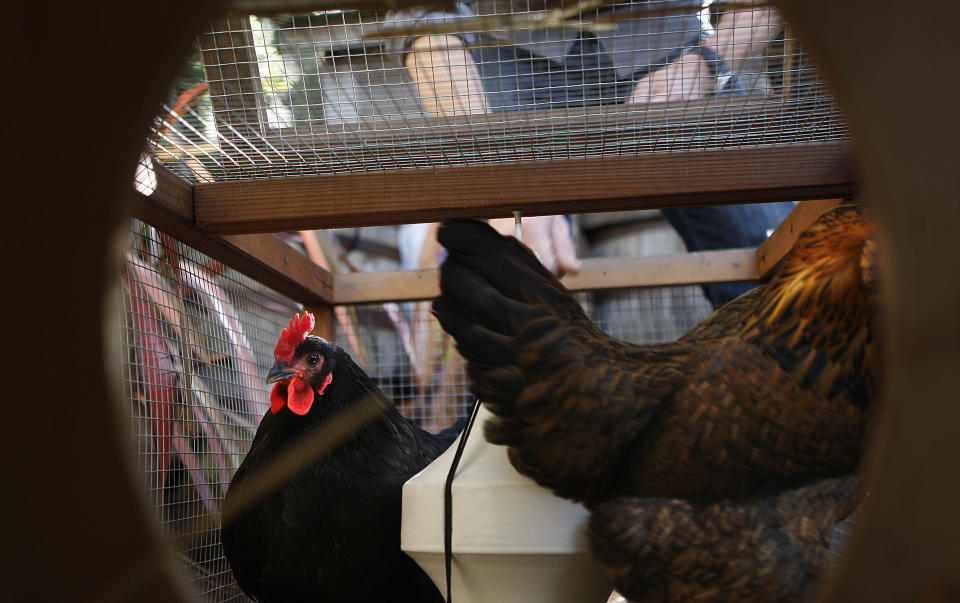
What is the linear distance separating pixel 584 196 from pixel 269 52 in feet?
2.42

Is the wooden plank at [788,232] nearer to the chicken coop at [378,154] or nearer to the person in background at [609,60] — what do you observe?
the chicken coop at [378,154]

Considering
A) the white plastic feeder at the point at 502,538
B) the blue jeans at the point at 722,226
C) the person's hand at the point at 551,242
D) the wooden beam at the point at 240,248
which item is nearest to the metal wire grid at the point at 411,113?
the wooden beam at the point at 240,248

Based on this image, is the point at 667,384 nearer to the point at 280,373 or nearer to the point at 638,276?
the point at 280,373

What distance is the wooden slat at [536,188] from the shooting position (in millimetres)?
1404

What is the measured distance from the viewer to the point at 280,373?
5.03ft

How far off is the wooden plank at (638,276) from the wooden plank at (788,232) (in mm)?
82

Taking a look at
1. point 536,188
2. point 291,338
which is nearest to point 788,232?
point 536,188

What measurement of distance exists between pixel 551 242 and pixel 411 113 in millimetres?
1511

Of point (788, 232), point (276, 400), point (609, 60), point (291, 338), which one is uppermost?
point (609, 60)

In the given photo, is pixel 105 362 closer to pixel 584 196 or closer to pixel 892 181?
pixel 892 181

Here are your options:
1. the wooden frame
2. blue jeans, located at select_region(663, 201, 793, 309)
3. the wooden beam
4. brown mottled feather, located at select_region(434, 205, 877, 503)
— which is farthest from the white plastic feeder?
blue jeans, located at select_region(663, 201, 793, 309)

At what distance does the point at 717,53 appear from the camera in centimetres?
148

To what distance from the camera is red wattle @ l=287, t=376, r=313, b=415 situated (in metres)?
1.53

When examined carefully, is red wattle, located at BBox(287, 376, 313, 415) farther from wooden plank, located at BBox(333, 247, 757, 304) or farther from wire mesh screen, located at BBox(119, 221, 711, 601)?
wooden plank, located at BBox(333, 247, 757, 304)
